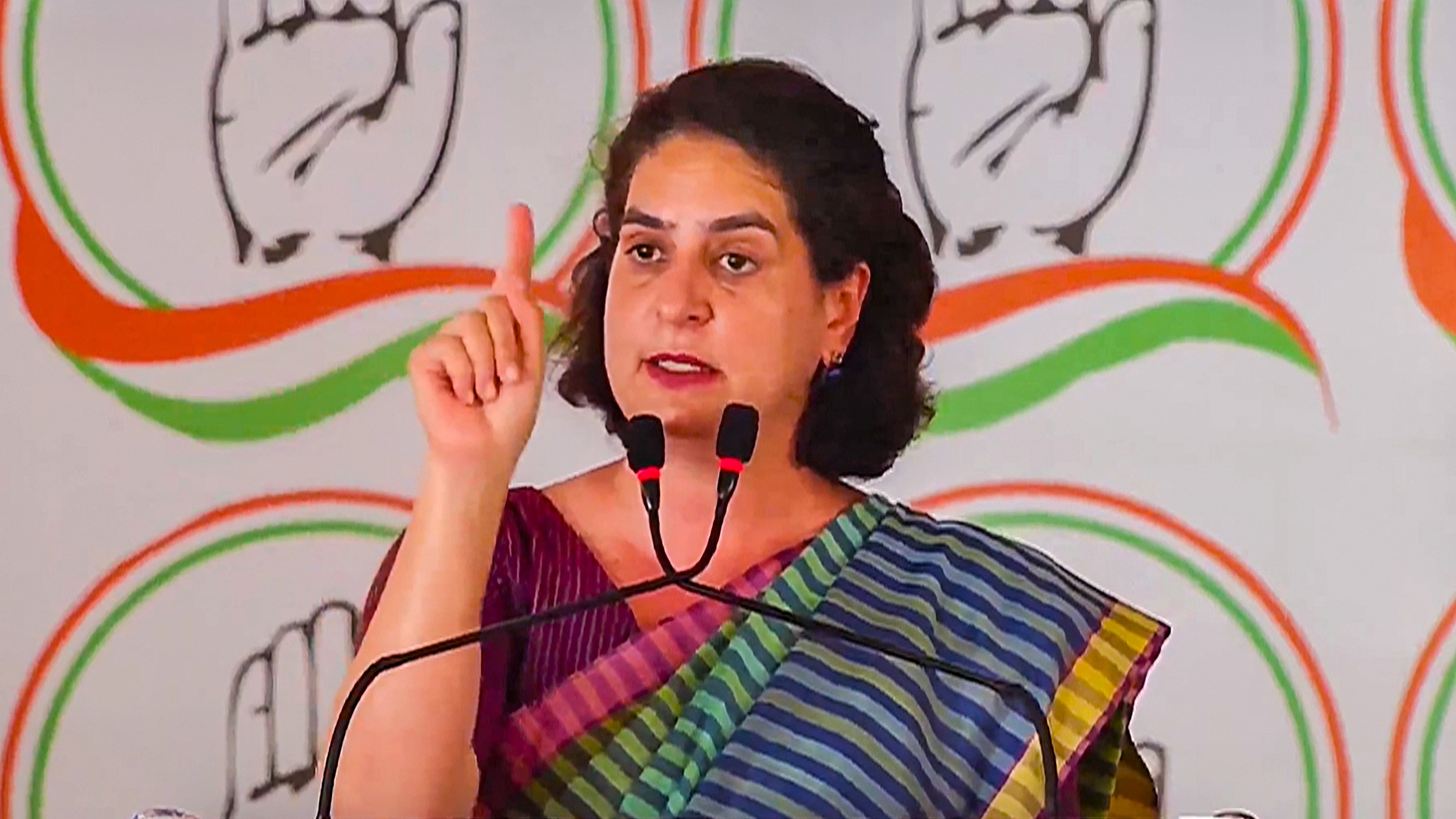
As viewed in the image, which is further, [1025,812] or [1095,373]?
[1095,373]

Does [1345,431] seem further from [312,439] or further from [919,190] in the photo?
[312,439]

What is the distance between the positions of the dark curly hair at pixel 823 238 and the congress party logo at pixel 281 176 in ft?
0.32

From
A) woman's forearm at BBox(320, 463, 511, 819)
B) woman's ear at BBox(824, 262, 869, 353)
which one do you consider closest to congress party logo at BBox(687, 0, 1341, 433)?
woman's ear at BBox(824, 262, 869, 353)

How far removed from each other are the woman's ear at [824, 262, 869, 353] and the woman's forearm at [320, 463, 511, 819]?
1.09 feet

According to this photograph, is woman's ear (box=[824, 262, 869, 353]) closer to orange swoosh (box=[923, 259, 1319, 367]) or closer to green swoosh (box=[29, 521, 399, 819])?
orange swoosh (box=[923, 259, 1319, 367])

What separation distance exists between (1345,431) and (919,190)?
17.2 inches

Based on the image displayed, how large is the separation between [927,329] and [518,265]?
0.40 m

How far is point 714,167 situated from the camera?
4.30 feet

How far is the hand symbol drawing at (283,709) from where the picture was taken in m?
1.41

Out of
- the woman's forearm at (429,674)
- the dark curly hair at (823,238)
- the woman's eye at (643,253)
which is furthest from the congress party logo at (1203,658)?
the woman's forearm at (429,674)

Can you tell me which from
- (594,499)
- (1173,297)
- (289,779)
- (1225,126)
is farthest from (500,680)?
(1225,126)

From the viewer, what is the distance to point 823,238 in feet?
4.41

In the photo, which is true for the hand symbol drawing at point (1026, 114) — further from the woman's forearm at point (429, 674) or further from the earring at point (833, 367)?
the woman's forearm at point (429, 674)

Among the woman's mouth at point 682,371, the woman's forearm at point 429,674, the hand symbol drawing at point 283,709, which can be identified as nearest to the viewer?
the woman's forearm at point 429,674
